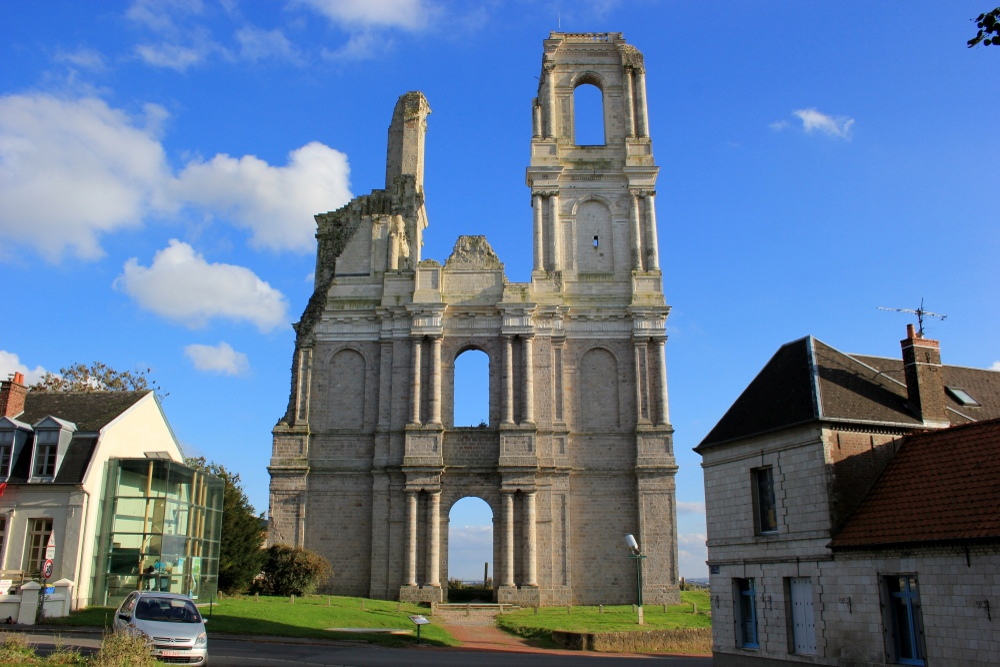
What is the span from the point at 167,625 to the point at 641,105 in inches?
1373

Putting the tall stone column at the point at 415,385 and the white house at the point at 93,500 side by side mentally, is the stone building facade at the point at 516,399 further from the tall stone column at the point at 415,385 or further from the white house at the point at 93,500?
the white house at the point at 93,500

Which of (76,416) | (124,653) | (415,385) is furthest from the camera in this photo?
(415,385)

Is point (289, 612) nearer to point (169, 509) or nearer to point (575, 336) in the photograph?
point (169, 509)

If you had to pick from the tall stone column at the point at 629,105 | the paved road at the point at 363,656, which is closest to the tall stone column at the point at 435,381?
the tall stone column at the point at 629,105

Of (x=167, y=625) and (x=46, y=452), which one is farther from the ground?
(x=46, y=452)

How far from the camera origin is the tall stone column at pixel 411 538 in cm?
3741

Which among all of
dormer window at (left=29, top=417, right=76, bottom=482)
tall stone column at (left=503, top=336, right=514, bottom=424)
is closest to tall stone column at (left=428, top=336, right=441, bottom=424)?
tall stone column at (left=503, top=336, right=514, bottom=424)

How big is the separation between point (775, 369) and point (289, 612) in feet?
54.3

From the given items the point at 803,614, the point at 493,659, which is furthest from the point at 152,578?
the point at 803,614

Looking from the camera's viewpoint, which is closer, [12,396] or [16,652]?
[16,652]

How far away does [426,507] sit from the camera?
3831 centimetres

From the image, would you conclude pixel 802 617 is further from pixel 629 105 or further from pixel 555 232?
pixel 629 105

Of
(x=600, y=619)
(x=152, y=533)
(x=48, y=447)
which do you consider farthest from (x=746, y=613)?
(x=48, y=447)

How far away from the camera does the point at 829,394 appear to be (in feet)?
65.3
